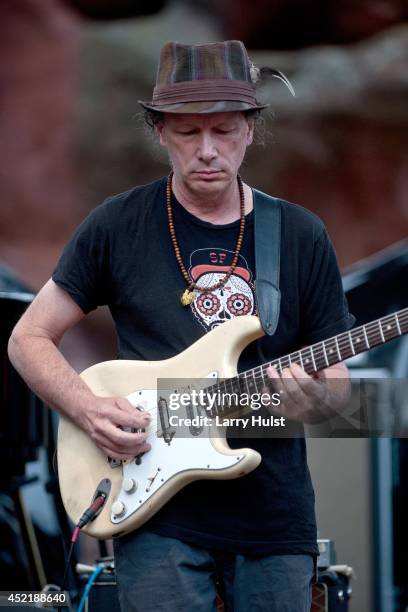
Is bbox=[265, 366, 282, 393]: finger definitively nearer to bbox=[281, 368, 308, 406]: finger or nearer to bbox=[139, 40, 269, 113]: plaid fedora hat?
bbox=[281, 368, 308, 406]: finger

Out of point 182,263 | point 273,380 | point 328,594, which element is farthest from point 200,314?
point 328,594

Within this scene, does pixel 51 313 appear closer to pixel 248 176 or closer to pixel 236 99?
pixel 236 99

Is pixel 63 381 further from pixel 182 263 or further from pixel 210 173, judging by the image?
pixel 210 173

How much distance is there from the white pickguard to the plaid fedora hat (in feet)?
2.43

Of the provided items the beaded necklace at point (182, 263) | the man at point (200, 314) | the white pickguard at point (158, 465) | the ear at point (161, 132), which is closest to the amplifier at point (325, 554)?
the man at point (200, 314)

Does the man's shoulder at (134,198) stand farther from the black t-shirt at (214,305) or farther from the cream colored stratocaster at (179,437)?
the cream colored stratocaster at (179,437)

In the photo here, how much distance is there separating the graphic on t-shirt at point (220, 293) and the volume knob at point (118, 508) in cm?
52

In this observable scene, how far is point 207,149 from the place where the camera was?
2.82 meters

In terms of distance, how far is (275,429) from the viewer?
2.79 metres

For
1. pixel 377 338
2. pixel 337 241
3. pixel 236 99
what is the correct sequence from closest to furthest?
pixel 377 338 → pixel 236 99 → pixel 337 241

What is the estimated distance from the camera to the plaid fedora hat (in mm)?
2852

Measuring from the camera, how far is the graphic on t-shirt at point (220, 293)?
9.34 ft

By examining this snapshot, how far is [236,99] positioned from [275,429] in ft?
2.95

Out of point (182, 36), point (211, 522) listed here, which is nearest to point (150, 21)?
point (182, 36)
